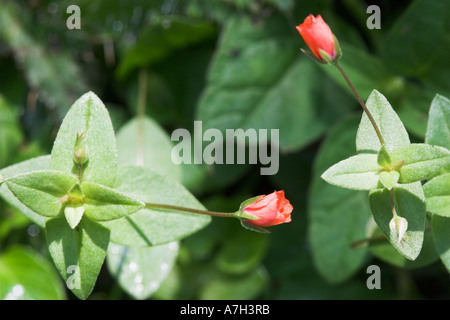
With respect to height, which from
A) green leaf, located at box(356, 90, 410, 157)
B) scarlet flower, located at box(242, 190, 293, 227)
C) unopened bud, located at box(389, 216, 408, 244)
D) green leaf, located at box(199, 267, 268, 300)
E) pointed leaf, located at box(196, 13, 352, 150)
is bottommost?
green leaf, located at box(199, 267, 268, 300)

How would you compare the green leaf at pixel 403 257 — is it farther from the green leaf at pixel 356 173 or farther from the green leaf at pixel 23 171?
the green leaf at pixel 23 171

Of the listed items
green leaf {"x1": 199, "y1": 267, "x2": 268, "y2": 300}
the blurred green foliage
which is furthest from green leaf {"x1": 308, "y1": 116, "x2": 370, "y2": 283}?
green leaf {"x1": 199, "y1": 267, "x2": 268, "y2": 300}

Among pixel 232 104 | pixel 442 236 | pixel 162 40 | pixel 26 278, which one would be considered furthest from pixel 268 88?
pixel 26 278

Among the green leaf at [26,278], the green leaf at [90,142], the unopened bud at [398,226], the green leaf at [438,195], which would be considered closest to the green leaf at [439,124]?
the green leaf at [438,195]

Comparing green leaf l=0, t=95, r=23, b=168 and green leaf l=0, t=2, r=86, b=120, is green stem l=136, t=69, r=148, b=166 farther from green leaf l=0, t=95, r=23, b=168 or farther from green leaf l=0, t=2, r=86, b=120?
green leaf l=0, t=95, r=23, b=168

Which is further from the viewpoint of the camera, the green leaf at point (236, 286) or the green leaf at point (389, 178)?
the green leaf at point (236, 286)

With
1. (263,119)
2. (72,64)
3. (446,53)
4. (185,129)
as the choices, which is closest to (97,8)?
(72,64)
